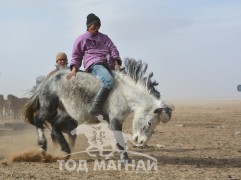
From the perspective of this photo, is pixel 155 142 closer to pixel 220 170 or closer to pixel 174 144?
pixel 174 144

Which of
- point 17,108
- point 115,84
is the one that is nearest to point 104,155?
point 115,84

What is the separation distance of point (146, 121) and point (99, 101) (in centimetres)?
84

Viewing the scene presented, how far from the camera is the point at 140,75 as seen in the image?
7.86m

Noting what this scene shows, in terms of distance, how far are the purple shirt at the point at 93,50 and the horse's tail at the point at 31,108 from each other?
1.27 meters

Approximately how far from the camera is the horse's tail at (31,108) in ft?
28.7

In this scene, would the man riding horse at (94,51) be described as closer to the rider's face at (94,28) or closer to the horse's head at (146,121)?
the rider's face at (94,28)

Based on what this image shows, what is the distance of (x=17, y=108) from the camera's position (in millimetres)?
30234

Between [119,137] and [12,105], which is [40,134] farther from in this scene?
[12,105]

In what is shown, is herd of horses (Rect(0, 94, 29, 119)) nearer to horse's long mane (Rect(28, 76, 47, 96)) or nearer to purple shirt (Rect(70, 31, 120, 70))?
horse's long mane (Rect(28, 76, 47, 96))

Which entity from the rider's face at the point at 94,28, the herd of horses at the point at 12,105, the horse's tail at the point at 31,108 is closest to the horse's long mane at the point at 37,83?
the horse's tail at the point at 31,108

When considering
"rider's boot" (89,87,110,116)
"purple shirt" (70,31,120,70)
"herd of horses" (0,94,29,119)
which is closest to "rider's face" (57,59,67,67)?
"purple shirt" (70,31,120,70)

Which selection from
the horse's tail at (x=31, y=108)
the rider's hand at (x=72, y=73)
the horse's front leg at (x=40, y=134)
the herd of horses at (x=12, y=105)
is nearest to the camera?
the rider's hand at (x=72, y=73)

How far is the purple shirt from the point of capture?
798cm

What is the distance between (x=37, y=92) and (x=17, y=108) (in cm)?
2227
